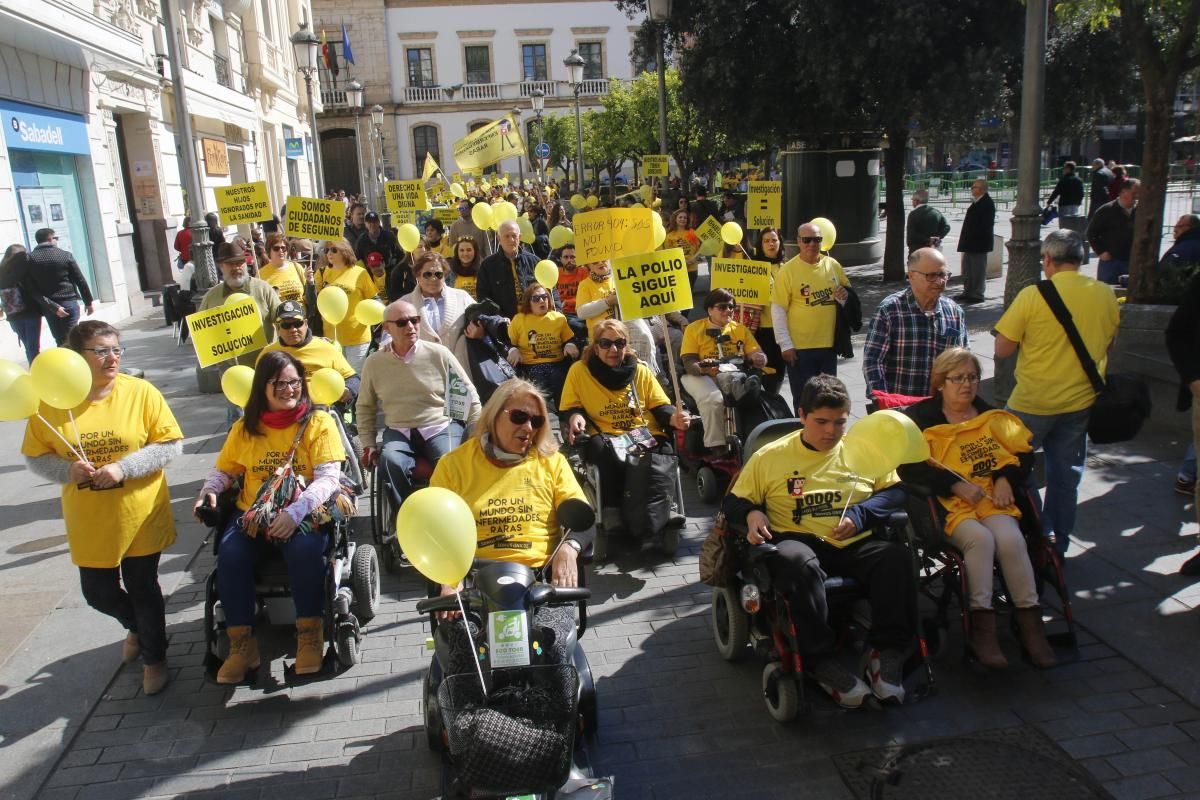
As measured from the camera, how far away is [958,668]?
446 cm

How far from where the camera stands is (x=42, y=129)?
1401 centimetres

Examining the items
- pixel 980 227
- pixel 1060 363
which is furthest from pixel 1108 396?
pixel 980 227

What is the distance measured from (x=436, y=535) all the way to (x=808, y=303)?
14.5ft

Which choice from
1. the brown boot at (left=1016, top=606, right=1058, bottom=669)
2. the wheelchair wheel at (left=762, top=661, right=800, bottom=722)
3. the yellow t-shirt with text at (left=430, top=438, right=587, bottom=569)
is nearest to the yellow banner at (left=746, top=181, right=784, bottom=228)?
the brown boot at (left=1016, top=606, right=1058, bottom=669)

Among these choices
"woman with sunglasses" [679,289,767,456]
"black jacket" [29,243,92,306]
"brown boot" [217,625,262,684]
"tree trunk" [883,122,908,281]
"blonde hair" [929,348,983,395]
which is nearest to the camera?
"brown boot" [217,625,262,684]

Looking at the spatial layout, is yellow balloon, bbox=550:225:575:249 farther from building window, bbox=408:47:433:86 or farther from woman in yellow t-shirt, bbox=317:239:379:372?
building window, bbox=408:47:433:86

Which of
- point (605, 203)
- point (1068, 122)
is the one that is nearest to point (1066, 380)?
point (1068, 122)

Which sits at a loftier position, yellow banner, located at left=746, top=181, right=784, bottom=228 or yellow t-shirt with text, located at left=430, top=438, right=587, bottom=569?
yellow banner, located at left=746, top=181, right=784, bottom=228

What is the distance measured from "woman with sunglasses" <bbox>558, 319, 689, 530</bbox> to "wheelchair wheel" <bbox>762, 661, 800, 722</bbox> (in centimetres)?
213

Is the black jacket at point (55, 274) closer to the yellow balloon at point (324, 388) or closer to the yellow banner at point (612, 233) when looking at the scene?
the yellow banner at point (612, 233)

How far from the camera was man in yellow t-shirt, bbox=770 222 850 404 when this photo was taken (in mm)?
6953

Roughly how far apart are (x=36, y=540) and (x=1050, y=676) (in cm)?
652

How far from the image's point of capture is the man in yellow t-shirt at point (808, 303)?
6.95 metres

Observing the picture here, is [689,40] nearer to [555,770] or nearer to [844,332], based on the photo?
[844,332]
